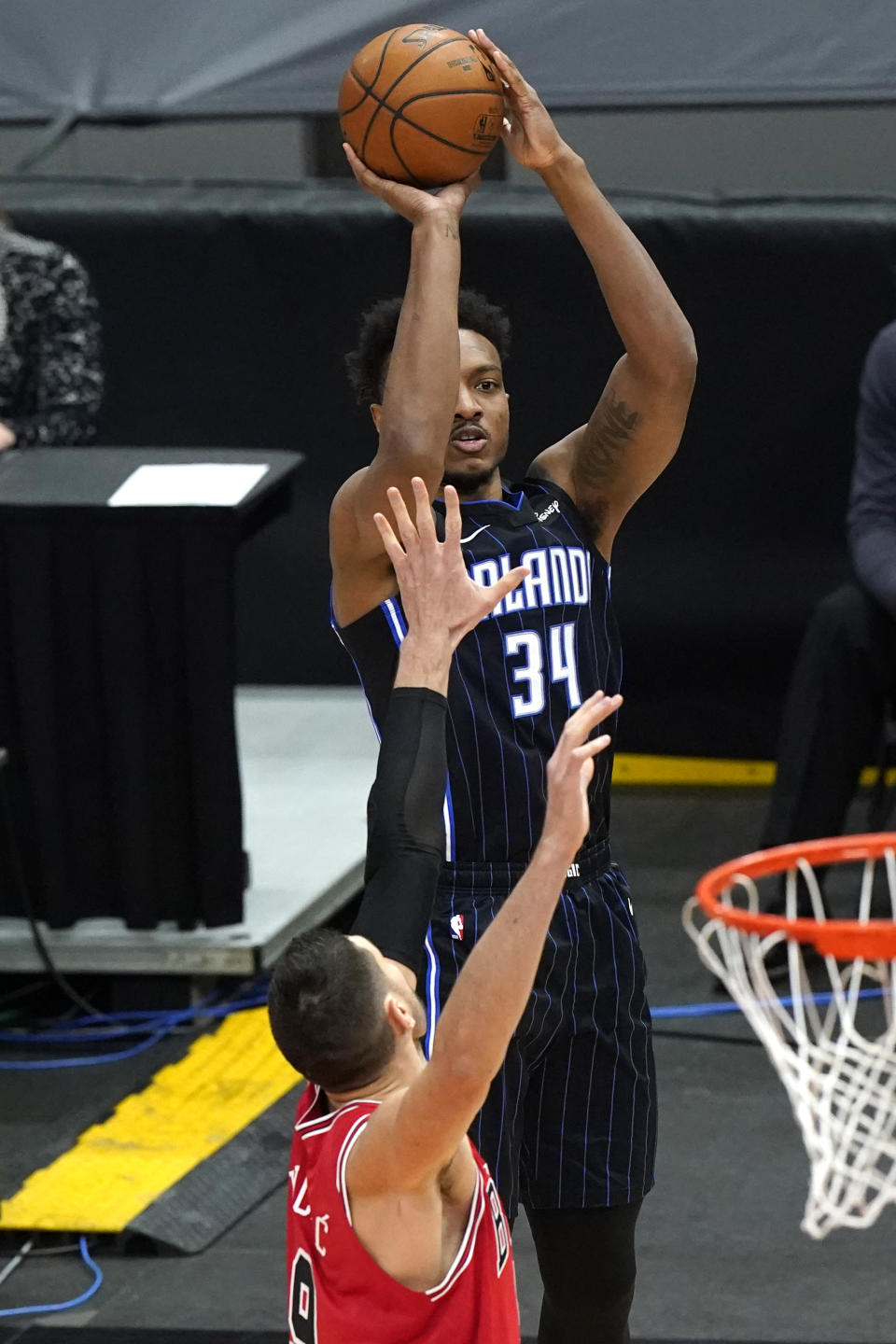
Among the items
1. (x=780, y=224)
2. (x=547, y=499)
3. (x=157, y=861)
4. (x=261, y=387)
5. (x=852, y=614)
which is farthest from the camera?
(x=261, y=387)

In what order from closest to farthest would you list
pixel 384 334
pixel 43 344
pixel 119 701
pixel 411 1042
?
pixel 411 1042 → pixel 384 334 → pixel 119 701 → pixel 43 344

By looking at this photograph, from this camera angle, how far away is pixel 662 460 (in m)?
3.30

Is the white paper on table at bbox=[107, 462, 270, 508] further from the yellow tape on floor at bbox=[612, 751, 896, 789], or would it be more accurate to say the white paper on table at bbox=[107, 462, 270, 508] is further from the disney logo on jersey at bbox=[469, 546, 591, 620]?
the yellow tape on floor at bbox=[612, 751, 896, 789]

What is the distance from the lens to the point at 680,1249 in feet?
14.0

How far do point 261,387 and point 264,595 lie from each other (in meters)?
0.78

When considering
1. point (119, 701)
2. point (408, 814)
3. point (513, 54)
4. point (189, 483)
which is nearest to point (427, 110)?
point (408, 814)

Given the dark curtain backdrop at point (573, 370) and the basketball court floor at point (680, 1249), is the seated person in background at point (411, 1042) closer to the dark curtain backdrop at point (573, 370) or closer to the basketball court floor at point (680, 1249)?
the basketball court floor at point (680, 1249)

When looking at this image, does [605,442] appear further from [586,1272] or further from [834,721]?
[834,721]

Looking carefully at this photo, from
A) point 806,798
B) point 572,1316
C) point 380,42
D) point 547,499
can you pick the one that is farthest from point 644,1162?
point 806,798

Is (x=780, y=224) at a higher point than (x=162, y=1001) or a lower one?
higher

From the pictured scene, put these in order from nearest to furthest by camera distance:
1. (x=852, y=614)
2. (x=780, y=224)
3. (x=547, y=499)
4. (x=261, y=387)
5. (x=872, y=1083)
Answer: (x=872, y=1083) < (x=547, y=499) < (x=852, y=614) < (x=780, y=224) < (x=261, y=387)

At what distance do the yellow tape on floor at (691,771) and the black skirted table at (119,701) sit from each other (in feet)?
8.30

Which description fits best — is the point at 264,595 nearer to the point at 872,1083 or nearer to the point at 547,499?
the point at 547,499

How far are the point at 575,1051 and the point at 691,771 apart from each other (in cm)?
445
